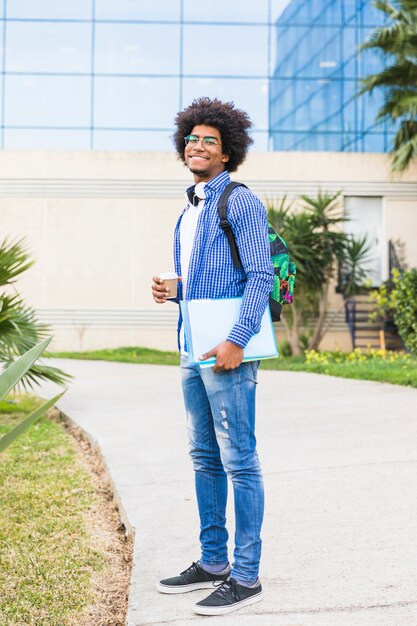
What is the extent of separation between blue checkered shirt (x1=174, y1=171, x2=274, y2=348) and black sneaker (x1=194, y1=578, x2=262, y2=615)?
3.12ft

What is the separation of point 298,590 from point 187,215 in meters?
1.55

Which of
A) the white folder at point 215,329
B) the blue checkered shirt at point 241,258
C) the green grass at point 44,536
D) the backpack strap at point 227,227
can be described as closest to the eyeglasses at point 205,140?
the blue checkered shirt at point 241,258

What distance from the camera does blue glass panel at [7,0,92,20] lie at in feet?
84.4

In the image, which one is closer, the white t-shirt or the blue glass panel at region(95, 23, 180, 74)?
the white t-shirt

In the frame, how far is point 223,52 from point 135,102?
3118mm

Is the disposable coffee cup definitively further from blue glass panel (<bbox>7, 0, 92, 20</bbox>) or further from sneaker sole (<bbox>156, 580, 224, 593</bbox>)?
blue glass panel (<bbox>7, 0, 92, 20</bbox>)

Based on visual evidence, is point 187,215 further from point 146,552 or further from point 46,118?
point 46,118

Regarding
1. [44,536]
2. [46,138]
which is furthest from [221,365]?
[46,138]

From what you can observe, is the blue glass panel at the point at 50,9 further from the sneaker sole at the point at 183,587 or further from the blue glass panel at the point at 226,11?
the sneaker sole at the point at 183,587

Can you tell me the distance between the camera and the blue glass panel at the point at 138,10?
84.2 ft

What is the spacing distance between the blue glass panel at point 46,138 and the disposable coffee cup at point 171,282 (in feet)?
71.6

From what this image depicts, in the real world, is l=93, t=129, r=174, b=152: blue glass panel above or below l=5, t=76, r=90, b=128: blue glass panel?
below

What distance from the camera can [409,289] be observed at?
1487 cm

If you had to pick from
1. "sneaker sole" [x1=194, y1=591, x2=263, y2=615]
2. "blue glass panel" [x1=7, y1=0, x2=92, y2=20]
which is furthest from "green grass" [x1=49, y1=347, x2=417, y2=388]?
"blue glass panel" [x1=7, y1=0, x2=92, y2=20]
